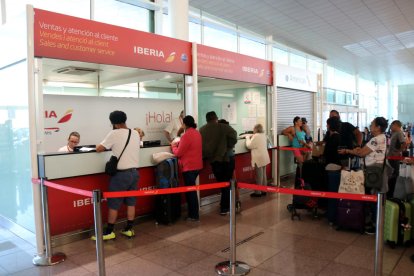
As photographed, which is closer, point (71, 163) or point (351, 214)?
point (71, 163)

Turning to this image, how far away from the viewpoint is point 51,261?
3.09 meters

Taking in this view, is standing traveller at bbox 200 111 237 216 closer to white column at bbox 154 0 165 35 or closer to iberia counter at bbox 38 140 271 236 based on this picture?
iberia counter at bbox 38 140 271 236

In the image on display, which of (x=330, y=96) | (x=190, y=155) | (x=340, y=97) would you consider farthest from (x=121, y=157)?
(x=340, y=97)

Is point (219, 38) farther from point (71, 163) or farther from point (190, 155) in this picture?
point (71, 163)

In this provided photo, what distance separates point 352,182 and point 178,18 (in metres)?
3.56

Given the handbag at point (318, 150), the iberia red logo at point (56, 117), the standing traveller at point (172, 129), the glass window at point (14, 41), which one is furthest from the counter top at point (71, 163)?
the handbag at point (318, 150)

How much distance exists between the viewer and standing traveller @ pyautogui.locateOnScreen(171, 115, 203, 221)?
4.26m

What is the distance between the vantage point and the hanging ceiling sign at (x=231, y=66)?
194 inches

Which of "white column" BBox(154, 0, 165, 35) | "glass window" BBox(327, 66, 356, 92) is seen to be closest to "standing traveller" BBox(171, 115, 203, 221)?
"white column" BBox(154, 0, 165, 35)

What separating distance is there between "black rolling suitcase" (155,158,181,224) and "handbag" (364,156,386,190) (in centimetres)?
234

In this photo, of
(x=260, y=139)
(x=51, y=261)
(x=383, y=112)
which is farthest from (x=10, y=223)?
(x=383, y=112)

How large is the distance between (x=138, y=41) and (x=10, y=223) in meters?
2.73

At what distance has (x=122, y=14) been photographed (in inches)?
250

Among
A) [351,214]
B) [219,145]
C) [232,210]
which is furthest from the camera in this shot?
[219,145]
